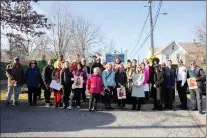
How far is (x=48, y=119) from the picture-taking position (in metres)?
10.1

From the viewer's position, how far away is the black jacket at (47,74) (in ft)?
40.8

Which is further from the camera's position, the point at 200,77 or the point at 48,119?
the point at 200,77

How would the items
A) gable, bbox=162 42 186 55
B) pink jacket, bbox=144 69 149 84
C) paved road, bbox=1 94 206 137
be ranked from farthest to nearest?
gable, bbox=162 42 186 55, pink jacket, bbox=144 69 149 84, paved road, bbox=1 94 206 137

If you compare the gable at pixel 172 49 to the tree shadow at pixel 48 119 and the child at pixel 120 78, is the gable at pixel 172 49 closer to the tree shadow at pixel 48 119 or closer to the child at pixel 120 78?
the child at pixel 120 78

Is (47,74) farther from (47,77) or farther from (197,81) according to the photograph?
(197,81)

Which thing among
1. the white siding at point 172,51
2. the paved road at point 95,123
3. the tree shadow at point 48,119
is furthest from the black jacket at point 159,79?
the white siding at point 172,51

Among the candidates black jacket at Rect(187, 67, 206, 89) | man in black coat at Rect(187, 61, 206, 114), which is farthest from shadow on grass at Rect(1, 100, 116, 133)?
black jacket at Rect(187, 67, 206, 89)

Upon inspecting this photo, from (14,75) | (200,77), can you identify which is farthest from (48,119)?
(200,77)

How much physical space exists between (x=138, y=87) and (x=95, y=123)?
312cm

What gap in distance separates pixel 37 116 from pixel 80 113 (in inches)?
61.9

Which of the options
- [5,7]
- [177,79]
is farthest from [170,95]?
[5,7]

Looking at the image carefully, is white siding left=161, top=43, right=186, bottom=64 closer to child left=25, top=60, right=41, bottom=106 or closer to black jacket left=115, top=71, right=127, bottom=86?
black jacket left=115, top=71, right=127, bottom=86

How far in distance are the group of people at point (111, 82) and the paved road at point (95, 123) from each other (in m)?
0.71

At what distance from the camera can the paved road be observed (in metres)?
8.69
